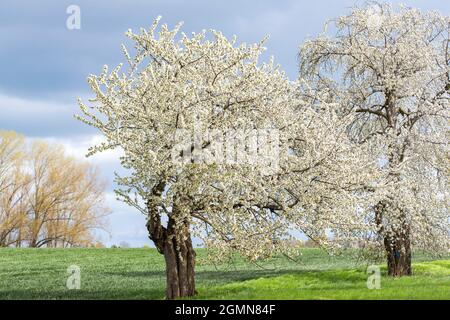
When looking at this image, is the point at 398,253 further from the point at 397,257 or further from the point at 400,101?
the point at 400,101

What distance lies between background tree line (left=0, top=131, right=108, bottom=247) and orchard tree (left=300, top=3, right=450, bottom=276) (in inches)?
1162

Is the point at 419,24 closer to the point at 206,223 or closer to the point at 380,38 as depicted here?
the point at 380,38

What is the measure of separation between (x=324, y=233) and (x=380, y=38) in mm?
12389

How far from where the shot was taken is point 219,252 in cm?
1576

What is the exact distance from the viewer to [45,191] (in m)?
51.1

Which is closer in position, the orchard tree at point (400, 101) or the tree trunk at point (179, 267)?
the tree trunk at point (179, 267)

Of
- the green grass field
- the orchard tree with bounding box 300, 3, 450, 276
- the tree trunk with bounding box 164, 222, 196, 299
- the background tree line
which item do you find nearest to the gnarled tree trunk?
the tree trunk with bounding box 164, 222, 196, 299

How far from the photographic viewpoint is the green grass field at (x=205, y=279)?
1747cm

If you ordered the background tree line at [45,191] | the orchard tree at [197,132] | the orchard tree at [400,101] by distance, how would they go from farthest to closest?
the background tree line at [45,191], the orchard tree at [400,101], the orchard tree at [197,132]

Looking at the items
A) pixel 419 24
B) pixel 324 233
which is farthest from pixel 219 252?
pixel 419 24

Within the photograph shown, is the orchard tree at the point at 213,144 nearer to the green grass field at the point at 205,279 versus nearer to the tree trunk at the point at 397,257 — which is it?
the green grass field at the point at 205,279

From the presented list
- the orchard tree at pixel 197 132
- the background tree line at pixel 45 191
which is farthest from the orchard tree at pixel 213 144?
the background tree line at pixel 45 191

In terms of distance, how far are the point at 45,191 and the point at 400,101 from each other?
3402 cm

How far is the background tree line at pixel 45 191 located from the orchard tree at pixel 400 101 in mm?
29523
